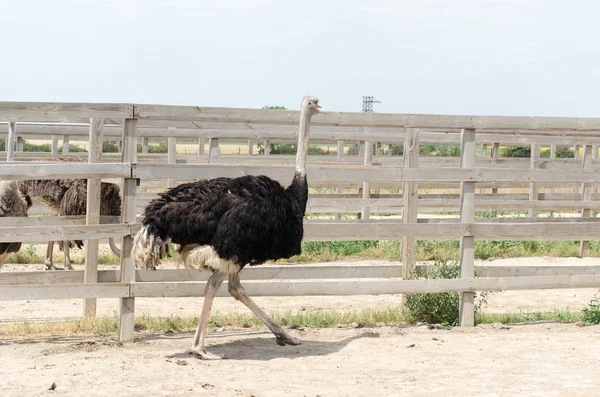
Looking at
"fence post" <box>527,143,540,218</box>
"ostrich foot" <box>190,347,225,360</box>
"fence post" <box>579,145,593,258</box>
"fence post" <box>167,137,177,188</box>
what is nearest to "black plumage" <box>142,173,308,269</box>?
"ostrich foot" <box>190,347,225,360</box>

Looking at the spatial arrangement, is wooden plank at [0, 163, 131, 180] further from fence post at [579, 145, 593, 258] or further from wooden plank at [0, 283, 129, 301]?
fence post at [579, 145, 593, 258]

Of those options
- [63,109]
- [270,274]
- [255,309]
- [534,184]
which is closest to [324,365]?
[255,309]

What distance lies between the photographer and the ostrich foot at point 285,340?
702 centimetres

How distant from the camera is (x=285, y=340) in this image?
705 centimetres

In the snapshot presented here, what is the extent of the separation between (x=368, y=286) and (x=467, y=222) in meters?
1.05

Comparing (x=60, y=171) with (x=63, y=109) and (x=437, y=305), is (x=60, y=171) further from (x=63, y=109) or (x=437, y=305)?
(x=437, y=305)

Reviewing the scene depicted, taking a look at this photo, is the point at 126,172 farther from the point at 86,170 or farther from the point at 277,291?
the point at 277,291

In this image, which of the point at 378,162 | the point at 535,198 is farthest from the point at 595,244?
the point at 378,162

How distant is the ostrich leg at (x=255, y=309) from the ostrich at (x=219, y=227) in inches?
8.9

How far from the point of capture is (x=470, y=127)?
25.7 ft

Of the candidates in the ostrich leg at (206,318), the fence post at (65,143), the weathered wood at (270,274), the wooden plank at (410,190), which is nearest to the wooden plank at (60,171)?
the weathered wood at (270,274)

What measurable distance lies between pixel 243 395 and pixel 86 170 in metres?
2.32

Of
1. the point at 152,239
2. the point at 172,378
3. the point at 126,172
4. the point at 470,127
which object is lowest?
the point at 172,378

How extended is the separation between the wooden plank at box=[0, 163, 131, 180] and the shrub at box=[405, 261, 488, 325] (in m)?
2.83
